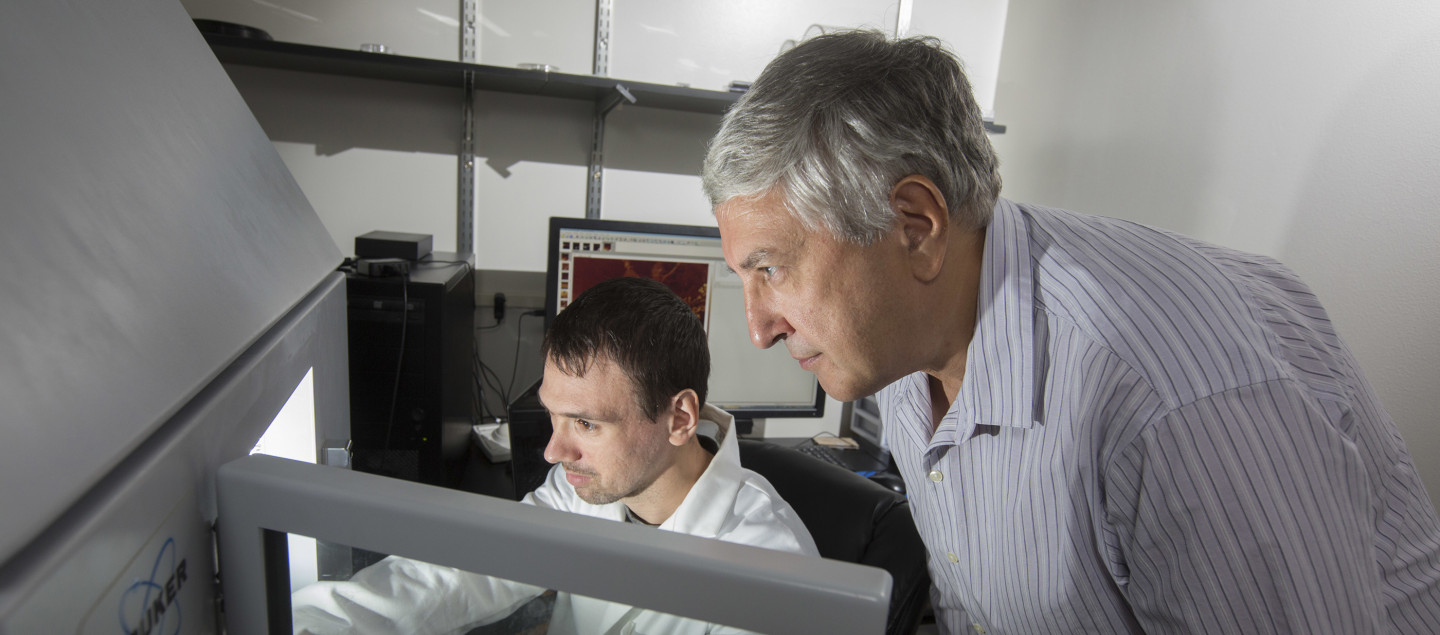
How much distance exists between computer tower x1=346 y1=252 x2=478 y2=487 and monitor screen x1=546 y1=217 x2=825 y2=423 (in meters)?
0.29

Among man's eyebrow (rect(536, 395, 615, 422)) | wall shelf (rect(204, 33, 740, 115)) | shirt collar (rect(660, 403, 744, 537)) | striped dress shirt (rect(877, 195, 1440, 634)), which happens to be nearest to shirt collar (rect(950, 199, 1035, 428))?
striped dress shirt (rect(877, 195, 1440, 634))

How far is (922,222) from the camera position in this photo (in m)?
0.68

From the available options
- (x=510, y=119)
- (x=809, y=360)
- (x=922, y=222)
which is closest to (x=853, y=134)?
(x=922, y=222)

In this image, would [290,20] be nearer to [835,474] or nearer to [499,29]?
[499,29]

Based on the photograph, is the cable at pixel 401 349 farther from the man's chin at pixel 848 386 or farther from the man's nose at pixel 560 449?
the man's chin at pixel 848 386

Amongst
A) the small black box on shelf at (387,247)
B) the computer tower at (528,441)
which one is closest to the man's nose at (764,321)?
the computer tower at (528,441)

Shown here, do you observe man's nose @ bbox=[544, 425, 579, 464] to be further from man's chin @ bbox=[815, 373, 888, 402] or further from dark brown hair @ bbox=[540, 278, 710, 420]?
man's chin @ bbox=[815, 373, 888, 402]

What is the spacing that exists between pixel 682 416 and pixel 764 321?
48 cm

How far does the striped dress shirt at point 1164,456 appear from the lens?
527 millimetres

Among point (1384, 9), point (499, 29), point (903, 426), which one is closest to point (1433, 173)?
point (1384, 9)

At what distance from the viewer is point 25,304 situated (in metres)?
0.23

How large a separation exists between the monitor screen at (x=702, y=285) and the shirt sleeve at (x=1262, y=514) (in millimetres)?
1071

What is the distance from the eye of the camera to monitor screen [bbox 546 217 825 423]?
1503mm

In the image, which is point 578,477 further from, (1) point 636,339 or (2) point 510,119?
(2) point 510,119
